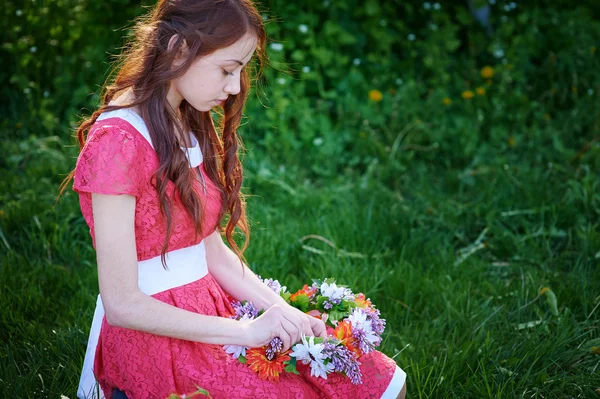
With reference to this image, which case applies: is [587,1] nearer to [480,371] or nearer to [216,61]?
[480,371]

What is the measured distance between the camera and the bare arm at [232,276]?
5.89ft

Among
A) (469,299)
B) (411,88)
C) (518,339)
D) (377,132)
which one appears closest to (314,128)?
(377,132)

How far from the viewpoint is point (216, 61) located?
155cm

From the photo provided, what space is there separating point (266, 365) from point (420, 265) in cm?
128

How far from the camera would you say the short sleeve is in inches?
56.6

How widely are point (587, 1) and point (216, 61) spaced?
12.7 ft

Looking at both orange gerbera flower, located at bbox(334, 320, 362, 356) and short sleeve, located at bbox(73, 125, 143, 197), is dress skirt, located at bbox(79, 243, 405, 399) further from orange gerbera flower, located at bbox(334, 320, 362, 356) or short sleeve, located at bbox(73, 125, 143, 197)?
short sleeve, located at bbox(73, 125, 143, 197)

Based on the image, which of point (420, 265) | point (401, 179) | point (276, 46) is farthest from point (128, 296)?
point (276, 46)

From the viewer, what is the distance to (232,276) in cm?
182

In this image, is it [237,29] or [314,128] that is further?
[314,128]

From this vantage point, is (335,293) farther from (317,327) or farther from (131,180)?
(131,180)

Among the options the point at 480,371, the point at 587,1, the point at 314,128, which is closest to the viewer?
the point at 480,371

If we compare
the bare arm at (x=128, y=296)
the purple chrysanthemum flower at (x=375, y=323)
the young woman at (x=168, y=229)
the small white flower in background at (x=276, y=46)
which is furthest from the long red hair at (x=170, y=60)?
the small white flower in background at (x=276, y=46)

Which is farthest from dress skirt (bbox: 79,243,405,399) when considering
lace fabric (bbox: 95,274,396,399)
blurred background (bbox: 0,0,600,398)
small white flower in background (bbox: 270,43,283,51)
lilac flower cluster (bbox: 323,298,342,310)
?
small white flower in background (bbox: 270,43,283,51)
